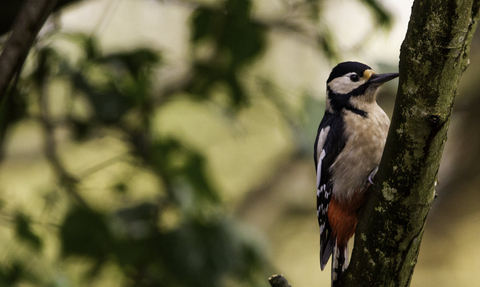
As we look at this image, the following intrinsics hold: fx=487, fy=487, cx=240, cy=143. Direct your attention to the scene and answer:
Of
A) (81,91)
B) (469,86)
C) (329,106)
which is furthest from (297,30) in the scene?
(469,86)

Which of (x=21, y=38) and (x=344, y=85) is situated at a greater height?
(x=344, y=85)

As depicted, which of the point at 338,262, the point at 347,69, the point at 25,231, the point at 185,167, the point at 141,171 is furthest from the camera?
the point at 141,171

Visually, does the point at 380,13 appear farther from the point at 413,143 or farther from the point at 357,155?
the point at 413,143

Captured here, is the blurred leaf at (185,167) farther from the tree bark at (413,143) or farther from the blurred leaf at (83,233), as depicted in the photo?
the tree bark at (413,143)

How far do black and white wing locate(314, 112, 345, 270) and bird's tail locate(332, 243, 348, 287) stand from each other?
2cm

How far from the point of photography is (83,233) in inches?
109

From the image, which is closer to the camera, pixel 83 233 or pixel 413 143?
pixel 413 143

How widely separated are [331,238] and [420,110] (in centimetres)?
90

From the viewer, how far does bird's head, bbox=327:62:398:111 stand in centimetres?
209

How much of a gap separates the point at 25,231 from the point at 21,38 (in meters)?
1.40

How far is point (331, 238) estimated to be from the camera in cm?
195

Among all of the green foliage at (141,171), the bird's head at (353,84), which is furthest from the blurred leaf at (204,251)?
the bird's head at (353,84)

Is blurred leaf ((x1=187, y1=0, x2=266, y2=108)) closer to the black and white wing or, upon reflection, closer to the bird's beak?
the bird's beak

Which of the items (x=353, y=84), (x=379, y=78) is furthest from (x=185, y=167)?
(x=379, y=78)
